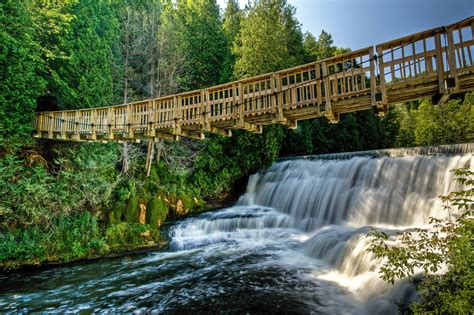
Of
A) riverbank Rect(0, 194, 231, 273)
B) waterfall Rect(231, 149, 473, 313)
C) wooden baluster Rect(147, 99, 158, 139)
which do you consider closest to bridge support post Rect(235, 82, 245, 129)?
wooden baluster Rect(147, 99, 158, 139)

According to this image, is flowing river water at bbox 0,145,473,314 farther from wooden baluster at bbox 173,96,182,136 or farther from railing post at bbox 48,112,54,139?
railing post at bbox 48,112,54,139

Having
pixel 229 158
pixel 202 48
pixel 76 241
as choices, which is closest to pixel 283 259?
pixel 76 241

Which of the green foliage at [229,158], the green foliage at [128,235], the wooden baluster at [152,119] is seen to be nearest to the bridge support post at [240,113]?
the wooden baluster at [152,119]

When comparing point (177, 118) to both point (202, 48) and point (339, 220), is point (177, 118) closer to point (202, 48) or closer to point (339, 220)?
point (339, 220)

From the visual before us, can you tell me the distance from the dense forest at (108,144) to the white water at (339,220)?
2.79 m

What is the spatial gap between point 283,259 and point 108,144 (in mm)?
10480

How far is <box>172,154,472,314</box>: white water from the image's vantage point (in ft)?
23.7

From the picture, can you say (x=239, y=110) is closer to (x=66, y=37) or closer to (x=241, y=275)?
(x=241, y=275)

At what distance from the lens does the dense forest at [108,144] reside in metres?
10.5

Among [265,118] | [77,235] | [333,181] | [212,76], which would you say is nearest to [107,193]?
[77,235]

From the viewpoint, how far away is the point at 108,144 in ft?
47.4

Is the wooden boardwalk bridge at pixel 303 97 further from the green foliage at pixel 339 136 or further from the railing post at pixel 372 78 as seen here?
the green foliage at pixel 339 136

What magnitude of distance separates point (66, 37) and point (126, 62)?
408 centimetres

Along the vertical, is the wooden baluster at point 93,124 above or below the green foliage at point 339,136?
below
